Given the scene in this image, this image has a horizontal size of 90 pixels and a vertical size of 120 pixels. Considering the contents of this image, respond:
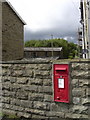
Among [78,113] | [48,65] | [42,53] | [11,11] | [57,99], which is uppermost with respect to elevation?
[11,11]

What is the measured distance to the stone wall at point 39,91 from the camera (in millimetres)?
3299

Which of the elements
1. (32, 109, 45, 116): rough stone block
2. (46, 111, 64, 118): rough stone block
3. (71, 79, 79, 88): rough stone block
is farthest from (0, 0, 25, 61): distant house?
(71, 79, 79, 88): rough stone block

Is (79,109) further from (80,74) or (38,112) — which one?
(38,112)

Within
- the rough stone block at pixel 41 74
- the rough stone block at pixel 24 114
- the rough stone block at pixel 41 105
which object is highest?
the rough stone block at pixel 41 74

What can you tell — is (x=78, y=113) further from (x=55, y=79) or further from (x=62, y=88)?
(x=55, y=79)

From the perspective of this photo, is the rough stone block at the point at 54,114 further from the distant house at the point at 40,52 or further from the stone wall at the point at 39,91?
the distant house at the point at 40,52

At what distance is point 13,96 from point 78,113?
179 centimetres

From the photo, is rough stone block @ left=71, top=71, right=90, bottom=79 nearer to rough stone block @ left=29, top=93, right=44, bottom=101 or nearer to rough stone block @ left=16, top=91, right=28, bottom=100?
rough stone block @ left=29, top=93, right=44, bottom=101

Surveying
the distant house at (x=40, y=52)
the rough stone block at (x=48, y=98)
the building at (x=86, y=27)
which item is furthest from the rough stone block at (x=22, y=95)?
the distant house at (x=40, y=52)

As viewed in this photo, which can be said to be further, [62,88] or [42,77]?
[42,77]

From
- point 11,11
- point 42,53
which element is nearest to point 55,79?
point 11,11

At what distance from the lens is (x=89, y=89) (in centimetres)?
324

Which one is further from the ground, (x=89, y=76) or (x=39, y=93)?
(x=89, y=76)

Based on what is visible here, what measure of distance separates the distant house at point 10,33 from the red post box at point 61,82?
10125mm
